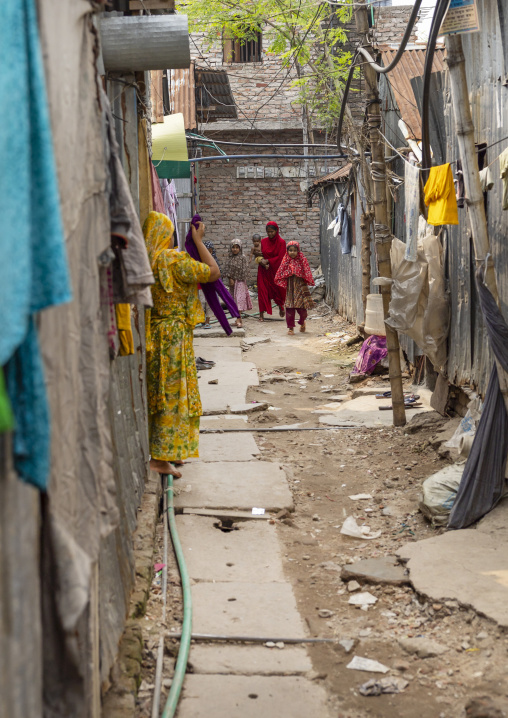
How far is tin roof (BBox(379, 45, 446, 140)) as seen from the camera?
800cm

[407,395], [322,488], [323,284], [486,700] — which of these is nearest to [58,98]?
[486,700]

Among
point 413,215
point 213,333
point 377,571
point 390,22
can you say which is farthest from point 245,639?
point 390,22

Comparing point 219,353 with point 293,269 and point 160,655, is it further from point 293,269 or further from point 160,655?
point 160,655

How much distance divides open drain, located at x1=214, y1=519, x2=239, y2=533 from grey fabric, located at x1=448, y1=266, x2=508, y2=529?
131 centimetres

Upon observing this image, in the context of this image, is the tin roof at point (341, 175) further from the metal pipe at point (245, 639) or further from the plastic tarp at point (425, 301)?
the metal pipe at point (245, 639)

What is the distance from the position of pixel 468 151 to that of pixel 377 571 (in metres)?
2.39

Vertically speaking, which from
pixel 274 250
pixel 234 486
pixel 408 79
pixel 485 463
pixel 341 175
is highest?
pixel 408 79

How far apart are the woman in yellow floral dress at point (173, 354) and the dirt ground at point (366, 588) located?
2.94ft

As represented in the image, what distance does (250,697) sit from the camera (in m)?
2.86

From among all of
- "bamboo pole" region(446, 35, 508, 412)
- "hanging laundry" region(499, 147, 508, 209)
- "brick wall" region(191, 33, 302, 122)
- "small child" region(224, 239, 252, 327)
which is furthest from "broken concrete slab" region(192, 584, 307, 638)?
"brick wall" region(191, 33, 302, 122)

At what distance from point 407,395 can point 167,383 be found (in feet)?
11.8

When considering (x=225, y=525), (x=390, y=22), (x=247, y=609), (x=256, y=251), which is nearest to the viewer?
(x=247, y=609)

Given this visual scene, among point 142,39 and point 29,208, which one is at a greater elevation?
point 142,39

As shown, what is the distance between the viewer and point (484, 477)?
14.1 feet
